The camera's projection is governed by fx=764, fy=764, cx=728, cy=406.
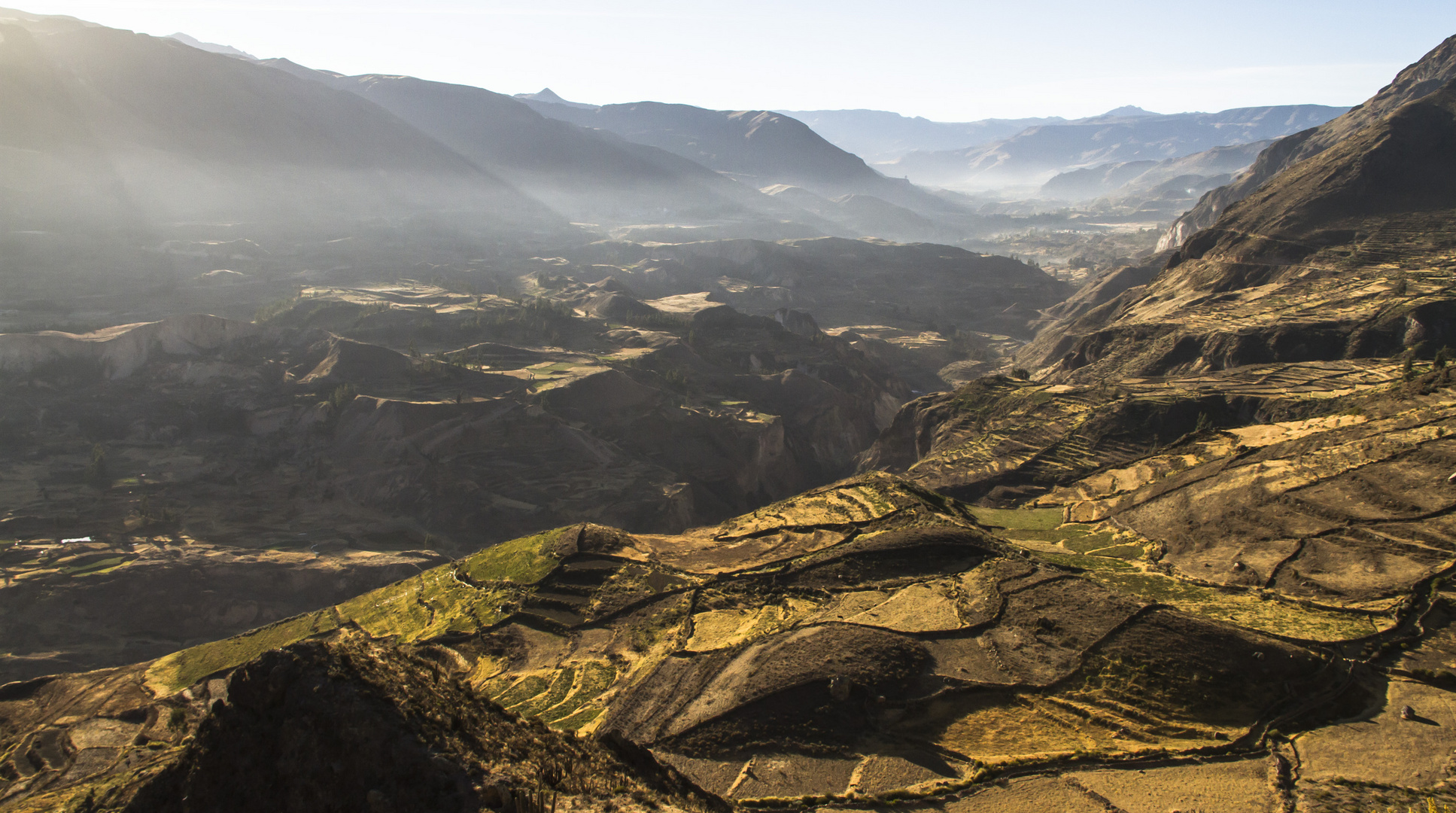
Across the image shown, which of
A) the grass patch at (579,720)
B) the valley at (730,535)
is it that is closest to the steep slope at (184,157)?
the valley at (730,535)

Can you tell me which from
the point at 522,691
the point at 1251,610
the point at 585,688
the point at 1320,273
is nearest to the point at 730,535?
the point at 585,688

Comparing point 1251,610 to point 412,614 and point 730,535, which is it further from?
point 412,614

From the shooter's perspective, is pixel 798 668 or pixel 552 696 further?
pixel 552 696

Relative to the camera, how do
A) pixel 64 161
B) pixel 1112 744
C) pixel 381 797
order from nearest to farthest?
pixel 381 797, pixel 1112 744, pixel 64 161

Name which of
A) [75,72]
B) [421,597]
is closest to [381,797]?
[421,597]

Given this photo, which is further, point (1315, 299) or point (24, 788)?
point (1315, 299)

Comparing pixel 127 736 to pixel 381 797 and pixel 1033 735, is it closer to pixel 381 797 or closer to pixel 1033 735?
pixel 381 797

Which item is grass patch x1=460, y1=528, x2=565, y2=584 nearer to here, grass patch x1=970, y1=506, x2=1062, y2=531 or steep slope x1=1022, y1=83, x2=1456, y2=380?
grass patch x1=970, y1=506, x2=1062, y2=531

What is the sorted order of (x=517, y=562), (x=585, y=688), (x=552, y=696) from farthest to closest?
(x=517, y=562) < (x=585, y=688) < (x=552, y=696)
